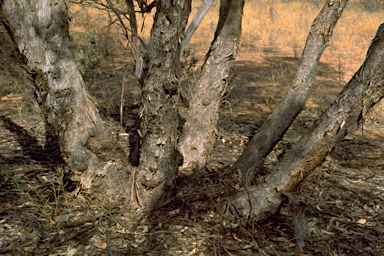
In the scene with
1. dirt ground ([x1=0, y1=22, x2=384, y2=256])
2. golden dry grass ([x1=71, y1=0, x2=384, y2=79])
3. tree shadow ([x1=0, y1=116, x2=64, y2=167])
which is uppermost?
golden dry grass ([x1=71, y1=0, x2=384, y2=79])

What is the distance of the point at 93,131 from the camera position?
260cm

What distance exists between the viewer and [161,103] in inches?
100

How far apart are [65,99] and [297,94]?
205 centimetres

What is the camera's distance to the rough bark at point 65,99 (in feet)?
7.62

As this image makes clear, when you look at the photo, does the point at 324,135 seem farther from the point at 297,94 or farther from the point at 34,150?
the point at 34,150

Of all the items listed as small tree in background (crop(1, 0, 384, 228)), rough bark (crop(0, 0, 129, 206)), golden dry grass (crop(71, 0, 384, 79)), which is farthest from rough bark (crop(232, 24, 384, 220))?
golden dry grass (crop(71, 0, 384, 79))

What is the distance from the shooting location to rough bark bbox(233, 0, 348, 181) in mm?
3391

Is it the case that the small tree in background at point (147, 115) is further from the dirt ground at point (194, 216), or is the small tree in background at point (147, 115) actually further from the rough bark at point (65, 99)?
the dirt ground at point (194, 216)

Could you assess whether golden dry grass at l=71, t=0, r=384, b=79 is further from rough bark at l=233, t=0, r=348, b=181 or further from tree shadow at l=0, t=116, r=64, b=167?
rough bark at l=233, t=0, r=348, b=181

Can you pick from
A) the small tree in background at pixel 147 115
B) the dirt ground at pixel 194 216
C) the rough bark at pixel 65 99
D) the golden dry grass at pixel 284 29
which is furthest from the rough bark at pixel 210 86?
the golden dry grass at pixel 284 29

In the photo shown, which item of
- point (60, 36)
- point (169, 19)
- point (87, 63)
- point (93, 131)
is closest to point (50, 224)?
point (93, 131)

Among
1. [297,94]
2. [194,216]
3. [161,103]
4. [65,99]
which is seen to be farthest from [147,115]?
[297,94]

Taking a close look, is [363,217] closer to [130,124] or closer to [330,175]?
[330,175]

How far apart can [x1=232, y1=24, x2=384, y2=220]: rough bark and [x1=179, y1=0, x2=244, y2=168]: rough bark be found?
2.97 feet
